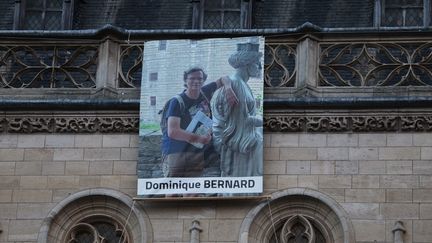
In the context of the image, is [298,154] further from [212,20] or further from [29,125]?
[29,125]

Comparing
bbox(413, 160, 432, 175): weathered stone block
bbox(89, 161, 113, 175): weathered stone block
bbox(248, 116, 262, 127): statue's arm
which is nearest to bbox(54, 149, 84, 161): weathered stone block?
bbox(89, 161, 113, 175): weathered stone block

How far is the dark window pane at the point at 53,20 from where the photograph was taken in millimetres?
26047

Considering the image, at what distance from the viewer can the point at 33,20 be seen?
85.8 feet

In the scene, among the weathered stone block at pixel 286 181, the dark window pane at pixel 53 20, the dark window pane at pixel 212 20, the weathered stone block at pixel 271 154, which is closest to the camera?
the weathered stone block at pixel 286 181

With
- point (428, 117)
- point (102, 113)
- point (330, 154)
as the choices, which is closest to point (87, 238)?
point (102, 113)

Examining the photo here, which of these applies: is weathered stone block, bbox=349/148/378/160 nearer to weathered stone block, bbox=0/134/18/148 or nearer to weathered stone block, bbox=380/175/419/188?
weathered stone block, bbox=380/175/419/188

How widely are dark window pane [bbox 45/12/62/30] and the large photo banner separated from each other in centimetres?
229

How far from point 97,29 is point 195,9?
1.93 metres

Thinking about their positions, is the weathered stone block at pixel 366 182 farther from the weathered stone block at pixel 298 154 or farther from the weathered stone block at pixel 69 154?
the weathered stone block at pixel 69 154

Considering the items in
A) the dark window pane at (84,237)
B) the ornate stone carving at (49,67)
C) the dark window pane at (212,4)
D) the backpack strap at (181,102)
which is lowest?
the dark window pane at (84,237)

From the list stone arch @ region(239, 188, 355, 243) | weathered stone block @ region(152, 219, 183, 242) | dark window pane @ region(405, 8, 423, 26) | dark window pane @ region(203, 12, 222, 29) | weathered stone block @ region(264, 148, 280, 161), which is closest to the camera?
stone arch @ region(239, 188, 355, 243)

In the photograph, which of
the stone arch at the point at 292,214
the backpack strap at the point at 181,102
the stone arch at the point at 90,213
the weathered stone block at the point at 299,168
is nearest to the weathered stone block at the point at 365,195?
the stone arch at the point at 292,214

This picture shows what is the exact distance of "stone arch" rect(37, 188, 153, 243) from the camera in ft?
76.9

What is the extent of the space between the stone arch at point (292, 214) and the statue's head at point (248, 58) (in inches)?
81.9
